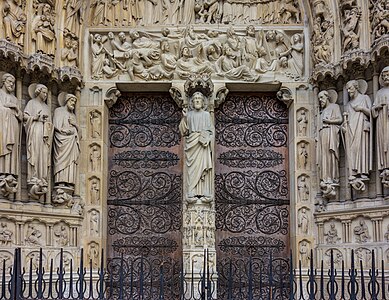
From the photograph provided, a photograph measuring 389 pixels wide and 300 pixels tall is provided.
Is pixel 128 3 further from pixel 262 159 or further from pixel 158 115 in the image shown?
pixel 262 159

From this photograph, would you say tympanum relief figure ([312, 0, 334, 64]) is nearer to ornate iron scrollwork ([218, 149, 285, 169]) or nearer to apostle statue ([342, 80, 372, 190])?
apostle statue ([342, 80, 372, 190])

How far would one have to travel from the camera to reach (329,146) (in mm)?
8547

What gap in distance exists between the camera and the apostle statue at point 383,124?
786cm

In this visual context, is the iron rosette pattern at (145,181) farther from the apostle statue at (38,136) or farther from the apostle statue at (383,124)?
the apostle statue at (383,124)

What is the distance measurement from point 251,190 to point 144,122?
80.4 inches

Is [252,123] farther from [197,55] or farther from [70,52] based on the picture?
[70,52]

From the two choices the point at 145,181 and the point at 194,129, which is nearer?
the point at 194,129

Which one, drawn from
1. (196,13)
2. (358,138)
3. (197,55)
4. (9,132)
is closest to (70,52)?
(9,132)

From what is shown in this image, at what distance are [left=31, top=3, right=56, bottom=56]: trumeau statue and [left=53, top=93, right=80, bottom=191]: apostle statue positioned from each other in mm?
919

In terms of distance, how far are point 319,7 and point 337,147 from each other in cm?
220

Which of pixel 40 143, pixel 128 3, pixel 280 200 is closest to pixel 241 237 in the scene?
pixel 280 200

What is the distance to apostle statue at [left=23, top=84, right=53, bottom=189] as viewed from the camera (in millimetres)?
8258

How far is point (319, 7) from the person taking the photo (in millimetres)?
9055

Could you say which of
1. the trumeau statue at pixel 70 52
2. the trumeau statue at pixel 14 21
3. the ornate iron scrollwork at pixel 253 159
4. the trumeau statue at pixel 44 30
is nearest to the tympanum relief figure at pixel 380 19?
the ornate iron scrollwork at pixel 253 159
